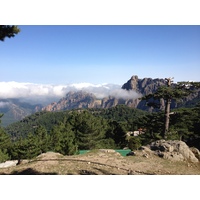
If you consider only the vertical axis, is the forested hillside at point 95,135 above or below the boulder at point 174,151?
below

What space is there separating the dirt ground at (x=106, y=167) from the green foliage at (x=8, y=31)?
495cm

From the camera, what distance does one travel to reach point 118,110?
5157 inches

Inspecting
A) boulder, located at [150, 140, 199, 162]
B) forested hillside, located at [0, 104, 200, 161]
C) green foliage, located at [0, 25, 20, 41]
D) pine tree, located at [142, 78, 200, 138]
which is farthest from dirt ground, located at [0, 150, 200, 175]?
forested hillside, located at [0, 104, 200, 161]

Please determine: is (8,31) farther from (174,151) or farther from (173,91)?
(173,91)

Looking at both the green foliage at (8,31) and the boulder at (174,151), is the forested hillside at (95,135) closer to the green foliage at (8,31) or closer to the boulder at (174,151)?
the boulder at (174,151)

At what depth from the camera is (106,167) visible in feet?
28.4

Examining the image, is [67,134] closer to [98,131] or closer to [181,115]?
[98,131]

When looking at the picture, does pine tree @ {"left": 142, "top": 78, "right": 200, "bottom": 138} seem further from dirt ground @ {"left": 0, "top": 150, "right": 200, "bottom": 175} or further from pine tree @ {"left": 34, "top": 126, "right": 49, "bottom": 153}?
pine tree @ {"left": 34, "top": 126, "right": 49, "bottom": 153}

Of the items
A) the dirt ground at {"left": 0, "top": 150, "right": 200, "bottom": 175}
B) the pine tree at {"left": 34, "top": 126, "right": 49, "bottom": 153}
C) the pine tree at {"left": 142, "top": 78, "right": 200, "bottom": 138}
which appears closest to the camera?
the dirt ground at {"left": 0, "top": 150, "right": 200, "bottom": 175}

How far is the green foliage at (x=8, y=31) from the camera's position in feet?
20.9

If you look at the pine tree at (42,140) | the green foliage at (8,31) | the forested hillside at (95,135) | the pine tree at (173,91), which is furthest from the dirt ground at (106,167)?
the pine tree at (42,140)

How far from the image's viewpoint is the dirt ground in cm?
807

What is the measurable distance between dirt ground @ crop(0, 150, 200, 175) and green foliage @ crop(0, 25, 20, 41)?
16.2ft

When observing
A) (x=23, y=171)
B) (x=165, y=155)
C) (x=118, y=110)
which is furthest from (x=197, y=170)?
(x=118, y=110)
